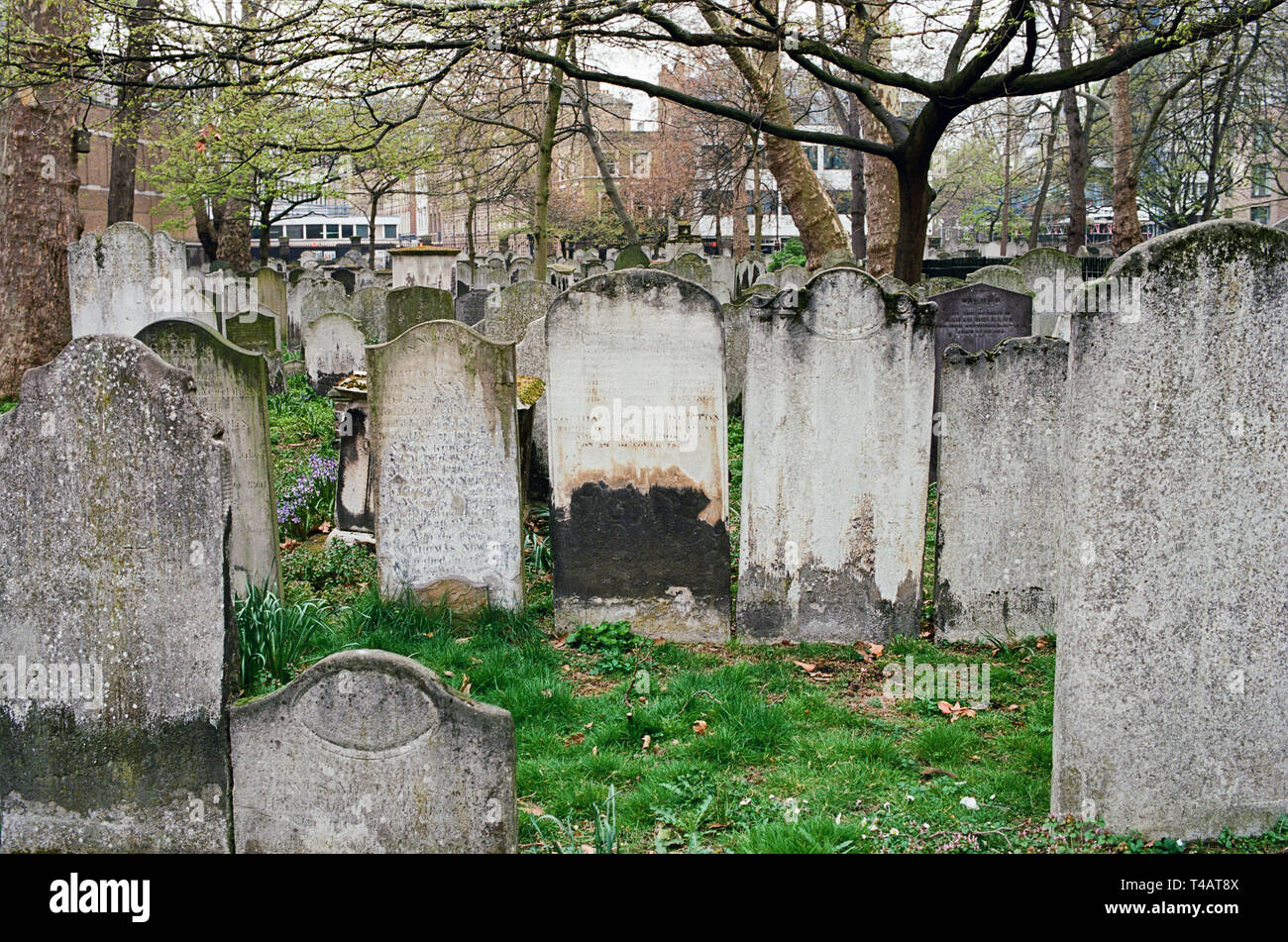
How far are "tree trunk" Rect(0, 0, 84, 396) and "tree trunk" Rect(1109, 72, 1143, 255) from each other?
48.5 ft

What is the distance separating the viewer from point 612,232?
40.6m

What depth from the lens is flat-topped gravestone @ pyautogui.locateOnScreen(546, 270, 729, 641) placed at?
20.6 feet

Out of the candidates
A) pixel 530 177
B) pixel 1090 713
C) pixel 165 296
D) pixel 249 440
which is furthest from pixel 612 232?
pixel 1090 713

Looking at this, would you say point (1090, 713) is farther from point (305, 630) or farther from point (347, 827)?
point (305, 630)

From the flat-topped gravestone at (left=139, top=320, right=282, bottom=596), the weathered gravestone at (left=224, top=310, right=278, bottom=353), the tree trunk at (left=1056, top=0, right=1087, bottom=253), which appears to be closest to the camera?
the flat-topped gravestone at (left=139, top=320, right=282, bottom=596)

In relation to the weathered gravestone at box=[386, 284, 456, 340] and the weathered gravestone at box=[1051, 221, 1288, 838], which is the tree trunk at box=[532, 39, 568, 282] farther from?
the weathered gravestone at box=[1051, 221, 1288, 838]

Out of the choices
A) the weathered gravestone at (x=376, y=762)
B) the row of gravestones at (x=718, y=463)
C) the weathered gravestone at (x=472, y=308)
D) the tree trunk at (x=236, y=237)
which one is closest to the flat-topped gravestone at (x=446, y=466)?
the row of gravestones at (x=718, y=463)

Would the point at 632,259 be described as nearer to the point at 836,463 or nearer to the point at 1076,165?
the point at 1076,165

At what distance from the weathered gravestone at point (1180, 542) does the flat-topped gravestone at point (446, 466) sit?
3.35 meters

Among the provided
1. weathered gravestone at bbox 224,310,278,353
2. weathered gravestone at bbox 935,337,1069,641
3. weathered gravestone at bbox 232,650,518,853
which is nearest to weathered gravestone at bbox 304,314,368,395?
weathered gravestone at bbox 224,310,278,353

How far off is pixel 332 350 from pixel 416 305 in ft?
4.07

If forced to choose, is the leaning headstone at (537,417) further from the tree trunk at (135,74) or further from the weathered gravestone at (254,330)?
the weathered gravestone at (254,330)
